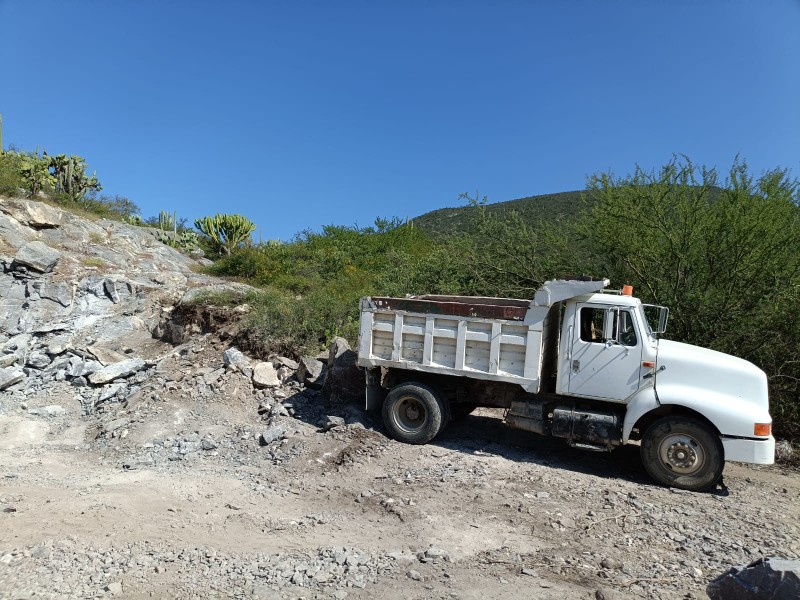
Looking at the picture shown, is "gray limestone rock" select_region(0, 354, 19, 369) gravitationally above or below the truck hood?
below

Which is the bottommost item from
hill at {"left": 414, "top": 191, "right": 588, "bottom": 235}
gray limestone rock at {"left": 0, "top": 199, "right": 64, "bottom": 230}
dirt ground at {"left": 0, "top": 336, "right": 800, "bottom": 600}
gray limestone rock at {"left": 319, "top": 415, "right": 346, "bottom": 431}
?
dirt ground at {"left": 0, "top": 336, "right": 800, "bottom": 600}

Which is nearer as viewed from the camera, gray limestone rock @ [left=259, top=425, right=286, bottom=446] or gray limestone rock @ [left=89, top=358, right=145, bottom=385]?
gray limestone rock @ [left=259, top=425, right=286, bottom=446]

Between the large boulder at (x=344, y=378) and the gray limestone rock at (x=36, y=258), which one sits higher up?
the gray limestone rock at (x=36, y=258)

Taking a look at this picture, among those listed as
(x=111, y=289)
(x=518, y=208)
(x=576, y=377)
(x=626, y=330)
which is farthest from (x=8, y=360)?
(x=518, y=208)

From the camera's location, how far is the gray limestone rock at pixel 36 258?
46.0ft

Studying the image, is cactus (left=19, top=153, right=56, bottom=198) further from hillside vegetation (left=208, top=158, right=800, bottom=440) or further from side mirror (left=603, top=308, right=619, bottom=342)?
side mirror (left=603, top=308, right=619, bottom=342)

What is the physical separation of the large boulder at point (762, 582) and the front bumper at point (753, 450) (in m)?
2.83

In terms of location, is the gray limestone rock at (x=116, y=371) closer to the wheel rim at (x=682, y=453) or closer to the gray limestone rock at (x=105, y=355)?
the gray limestone rock at (x=105, y=355)

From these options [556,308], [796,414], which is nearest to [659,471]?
[556,308]

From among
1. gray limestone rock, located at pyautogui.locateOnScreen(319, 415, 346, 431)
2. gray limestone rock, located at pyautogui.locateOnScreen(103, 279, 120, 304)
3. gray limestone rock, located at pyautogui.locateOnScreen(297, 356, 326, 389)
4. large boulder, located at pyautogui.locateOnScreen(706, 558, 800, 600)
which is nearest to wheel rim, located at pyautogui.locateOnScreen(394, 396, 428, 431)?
gray limestone rock, located at pyautogui.locateOnScreen(319, 415, 346, 431)

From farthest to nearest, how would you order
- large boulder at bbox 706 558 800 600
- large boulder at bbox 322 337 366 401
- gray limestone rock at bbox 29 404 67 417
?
gray limestone rock at bbox 29 404 67 417
large boulder at bbox 322 337 366 401
large boulder at bbox 706 558 800 600

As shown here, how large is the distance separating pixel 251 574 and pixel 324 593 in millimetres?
624

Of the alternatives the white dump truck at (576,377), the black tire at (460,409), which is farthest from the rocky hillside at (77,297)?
the black tire at (460,409)

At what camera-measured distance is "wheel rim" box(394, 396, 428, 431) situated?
762 cm
